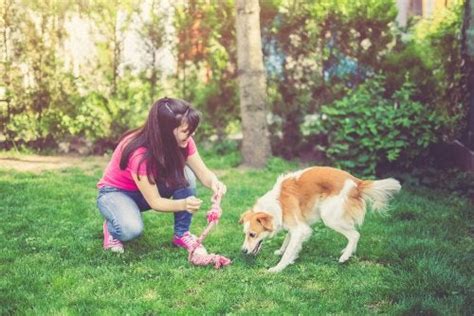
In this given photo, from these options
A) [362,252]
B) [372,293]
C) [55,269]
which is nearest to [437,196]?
[362,252]

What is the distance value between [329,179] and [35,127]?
19.1 feet

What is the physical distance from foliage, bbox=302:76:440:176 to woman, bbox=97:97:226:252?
3237mm

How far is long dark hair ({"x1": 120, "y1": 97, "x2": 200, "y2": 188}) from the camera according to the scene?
440 cm

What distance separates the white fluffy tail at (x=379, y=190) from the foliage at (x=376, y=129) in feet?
9.26

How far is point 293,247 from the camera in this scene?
4.62 meters

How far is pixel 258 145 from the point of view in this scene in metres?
8.45

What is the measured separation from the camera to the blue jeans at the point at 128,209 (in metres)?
4.77

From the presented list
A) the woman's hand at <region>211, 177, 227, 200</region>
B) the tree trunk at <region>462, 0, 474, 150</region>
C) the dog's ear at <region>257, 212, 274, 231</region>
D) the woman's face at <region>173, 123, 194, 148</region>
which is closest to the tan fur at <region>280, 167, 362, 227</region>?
the dog's ear at <region>257, 212, 274, 231</region>

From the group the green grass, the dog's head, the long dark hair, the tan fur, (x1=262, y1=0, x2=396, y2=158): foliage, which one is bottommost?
the green grass

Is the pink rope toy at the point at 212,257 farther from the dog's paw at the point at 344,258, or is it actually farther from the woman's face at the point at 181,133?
the dog's paw at the point at 344,258

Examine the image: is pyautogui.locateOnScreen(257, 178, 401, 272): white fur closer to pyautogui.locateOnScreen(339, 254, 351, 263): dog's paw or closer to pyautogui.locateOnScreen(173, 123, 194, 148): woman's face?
pyautogui.locateOnScreen(339, 254, 351, 263): dog's paw

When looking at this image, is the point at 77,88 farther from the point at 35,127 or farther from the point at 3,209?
the point at 3,209

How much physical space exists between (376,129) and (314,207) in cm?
317

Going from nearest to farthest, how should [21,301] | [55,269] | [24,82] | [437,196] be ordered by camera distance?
[21,301]
[55,269]
[437,196]
[24,82]
